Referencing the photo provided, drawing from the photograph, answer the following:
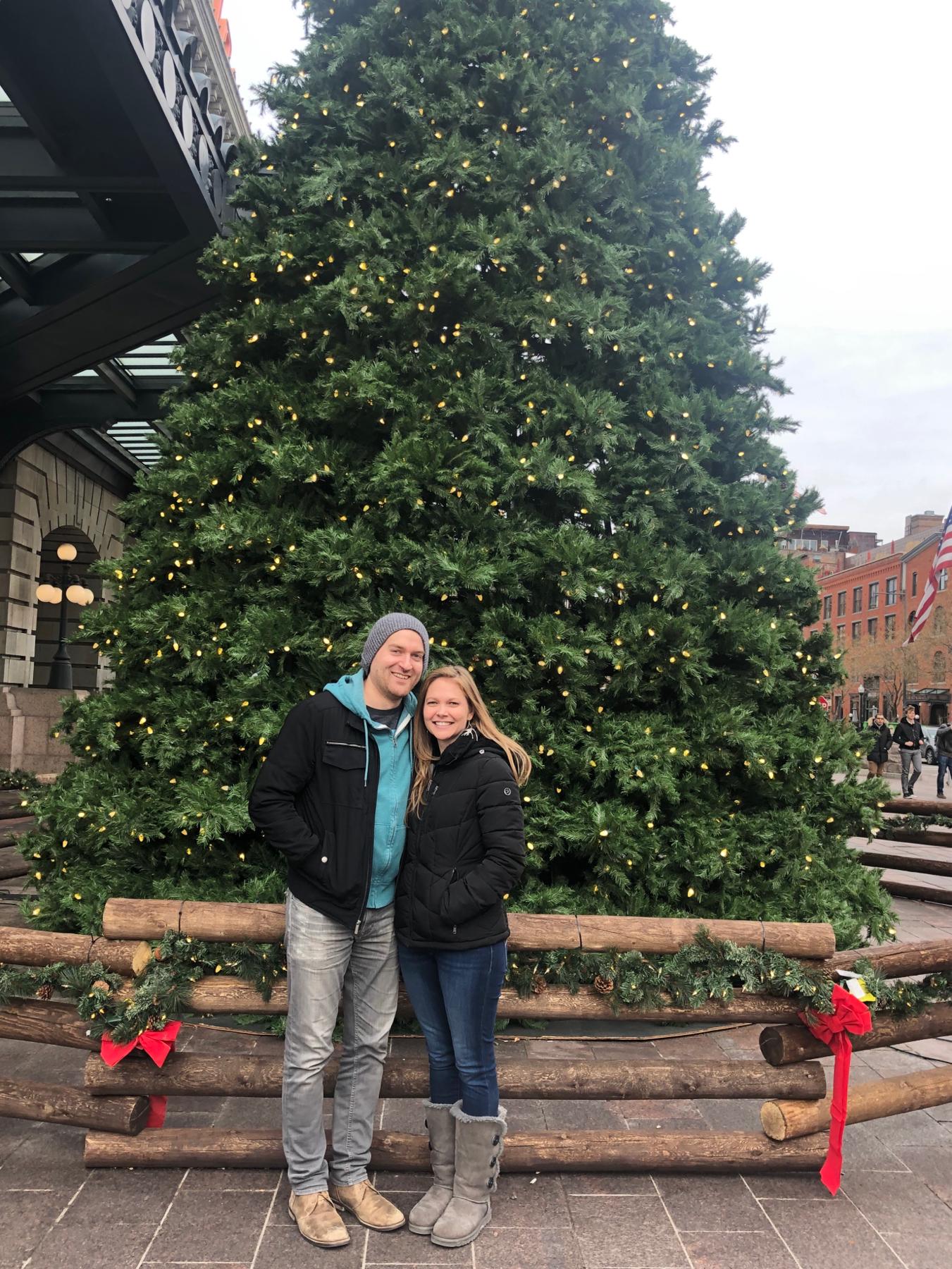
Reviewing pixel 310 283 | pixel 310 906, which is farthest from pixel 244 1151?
pixel 310 283

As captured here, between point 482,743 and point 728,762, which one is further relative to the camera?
point 728,762

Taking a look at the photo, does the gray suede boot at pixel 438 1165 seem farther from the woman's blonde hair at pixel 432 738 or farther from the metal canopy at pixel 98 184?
the metal canopy at pixel 98 184

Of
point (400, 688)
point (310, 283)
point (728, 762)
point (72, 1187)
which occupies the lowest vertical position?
point (72, 1187)

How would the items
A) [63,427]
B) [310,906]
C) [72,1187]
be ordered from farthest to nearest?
[63,427] < [72,1187] < [310,906]

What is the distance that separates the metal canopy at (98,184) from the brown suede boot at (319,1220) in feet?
26.3

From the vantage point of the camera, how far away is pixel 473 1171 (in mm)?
3152

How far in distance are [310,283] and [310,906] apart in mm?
4017

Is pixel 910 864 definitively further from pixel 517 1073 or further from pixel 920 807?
pixel 517 1073

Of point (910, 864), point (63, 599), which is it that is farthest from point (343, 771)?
point (63, 599)

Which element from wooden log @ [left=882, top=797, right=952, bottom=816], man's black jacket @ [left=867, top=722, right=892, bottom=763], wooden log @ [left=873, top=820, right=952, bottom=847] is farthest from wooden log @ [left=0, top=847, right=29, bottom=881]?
man's black jacket @ [left=867, top=722, right=892, bottom=763]

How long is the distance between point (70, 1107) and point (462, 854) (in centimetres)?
201

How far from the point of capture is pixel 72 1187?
336 cm

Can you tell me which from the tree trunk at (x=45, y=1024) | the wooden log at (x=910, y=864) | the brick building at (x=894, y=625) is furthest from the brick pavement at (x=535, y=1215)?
the brick building at (x=894, y=625)

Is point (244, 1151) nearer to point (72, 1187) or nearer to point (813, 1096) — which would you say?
point (72, 1187)
